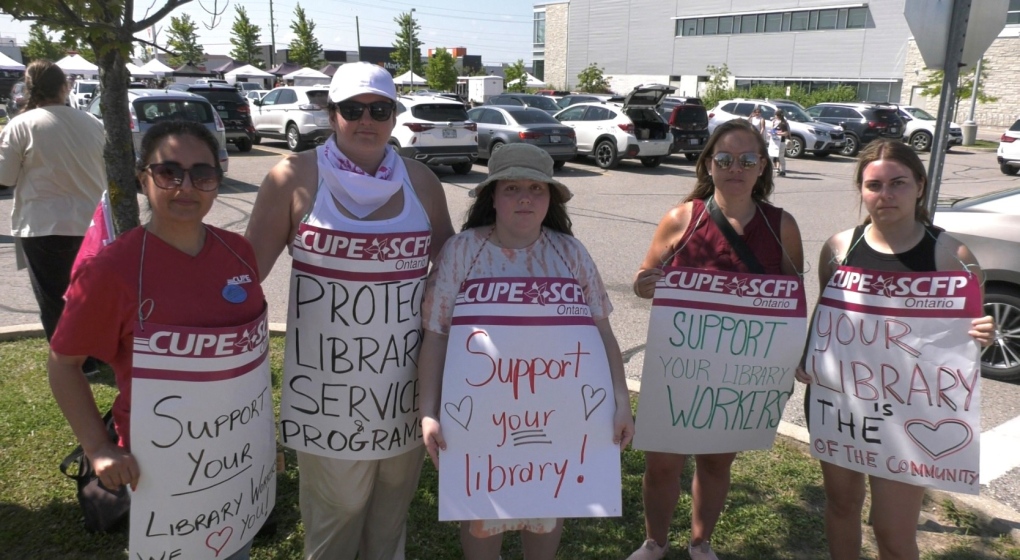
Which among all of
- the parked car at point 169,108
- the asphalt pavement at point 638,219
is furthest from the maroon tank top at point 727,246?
the parked car at point 169,108

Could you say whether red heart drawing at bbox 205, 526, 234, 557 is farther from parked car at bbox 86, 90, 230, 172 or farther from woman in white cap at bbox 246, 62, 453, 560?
parked car at bbox 86, 90, 230, 172

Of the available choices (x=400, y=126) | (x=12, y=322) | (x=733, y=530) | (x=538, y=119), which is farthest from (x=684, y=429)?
(x=538, y=119)

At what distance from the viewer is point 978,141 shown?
32.5 meters

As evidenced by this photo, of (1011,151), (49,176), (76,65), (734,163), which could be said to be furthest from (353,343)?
(76,65)

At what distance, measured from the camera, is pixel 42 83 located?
175 inches

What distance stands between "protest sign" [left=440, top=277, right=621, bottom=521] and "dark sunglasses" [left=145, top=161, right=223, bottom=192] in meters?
0.87

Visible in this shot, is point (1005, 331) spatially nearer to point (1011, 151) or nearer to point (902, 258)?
point (902, 258)

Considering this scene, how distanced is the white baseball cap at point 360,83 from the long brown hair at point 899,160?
1729 mm

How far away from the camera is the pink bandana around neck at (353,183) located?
94.9 inches

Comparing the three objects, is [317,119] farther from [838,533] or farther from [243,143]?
[838,533]

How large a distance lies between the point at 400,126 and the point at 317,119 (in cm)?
418

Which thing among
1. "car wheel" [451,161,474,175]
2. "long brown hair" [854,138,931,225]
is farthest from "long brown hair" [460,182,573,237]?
"car wheel" [451,161,474,175]

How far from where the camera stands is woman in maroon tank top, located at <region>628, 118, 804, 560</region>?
2.84 m

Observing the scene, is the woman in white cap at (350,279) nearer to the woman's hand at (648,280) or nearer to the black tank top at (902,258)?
the woman's hand at (648,280)
